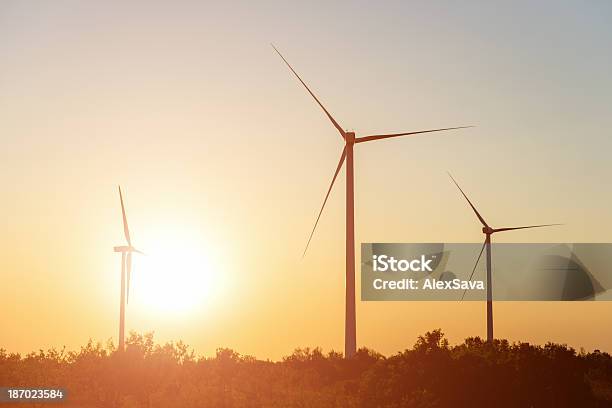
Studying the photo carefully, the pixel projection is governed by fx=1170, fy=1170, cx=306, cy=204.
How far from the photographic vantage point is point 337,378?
112m

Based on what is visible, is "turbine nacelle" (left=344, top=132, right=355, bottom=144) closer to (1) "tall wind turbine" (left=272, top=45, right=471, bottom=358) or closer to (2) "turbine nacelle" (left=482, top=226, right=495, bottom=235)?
(1) "tall wind turbine" (left=272, top=45, right=471, bottom=358)

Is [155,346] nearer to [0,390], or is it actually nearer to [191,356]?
[191,356]

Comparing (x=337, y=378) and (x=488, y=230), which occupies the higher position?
(x=488, y=230)

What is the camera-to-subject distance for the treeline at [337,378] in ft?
318

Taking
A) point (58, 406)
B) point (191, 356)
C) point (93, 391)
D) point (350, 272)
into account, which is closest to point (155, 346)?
point (191, 356)

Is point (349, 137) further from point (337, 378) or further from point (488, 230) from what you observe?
point (488, 230)

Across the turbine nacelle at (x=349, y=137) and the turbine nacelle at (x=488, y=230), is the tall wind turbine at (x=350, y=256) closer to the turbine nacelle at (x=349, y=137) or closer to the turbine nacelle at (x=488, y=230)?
the turbine nacelle at (x=349, y=137)

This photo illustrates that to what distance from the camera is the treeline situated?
9693 centimetres

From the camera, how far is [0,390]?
101750mm

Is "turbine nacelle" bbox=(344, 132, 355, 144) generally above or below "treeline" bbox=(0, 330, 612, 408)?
above

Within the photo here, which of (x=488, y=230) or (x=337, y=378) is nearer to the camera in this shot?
(x=337, y=378)

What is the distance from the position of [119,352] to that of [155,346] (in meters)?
5.24

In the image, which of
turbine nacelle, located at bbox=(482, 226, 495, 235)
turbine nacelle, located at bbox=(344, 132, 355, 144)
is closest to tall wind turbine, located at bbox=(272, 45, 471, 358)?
turbine nacelle, located at bbox=(344, 132, 355, 144)

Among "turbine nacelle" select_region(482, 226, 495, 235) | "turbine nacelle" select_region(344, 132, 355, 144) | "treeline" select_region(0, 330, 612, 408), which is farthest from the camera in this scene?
"turbine nacelle" select_region(482, 226, 495, 235)
